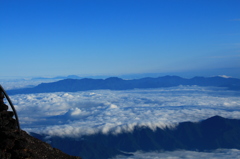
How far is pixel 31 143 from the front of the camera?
31406 mm

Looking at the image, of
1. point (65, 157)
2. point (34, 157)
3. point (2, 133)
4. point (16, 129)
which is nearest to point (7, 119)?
point (16, 129)

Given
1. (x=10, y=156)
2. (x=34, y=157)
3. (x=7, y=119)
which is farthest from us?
(x=7, y=119)

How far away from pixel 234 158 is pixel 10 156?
193896mm

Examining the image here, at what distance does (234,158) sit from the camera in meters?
190

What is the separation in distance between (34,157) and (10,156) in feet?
9.91

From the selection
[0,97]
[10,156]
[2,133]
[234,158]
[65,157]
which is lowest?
[234,158]

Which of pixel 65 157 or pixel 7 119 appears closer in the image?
pixel 7 119

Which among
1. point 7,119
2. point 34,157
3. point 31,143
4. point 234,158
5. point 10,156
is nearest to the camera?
point 10,156

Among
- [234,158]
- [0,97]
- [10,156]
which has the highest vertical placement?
[0,97]

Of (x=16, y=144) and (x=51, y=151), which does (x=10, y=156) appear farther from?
(x=51, y=151)

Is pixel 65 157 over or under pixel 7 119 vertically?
under

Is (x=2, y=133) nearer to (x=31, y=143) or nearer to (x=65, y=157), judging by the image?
(x=31, y=143)

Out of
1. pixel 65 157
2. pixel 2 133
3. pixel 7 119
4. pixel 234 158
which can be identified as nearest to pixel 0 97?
pixel 7 119

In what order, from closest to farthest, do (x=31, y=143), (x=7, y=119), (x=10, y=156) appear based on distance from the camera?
(x=10, y=156)
(x=7, y=119)
(x=31, y=143)
